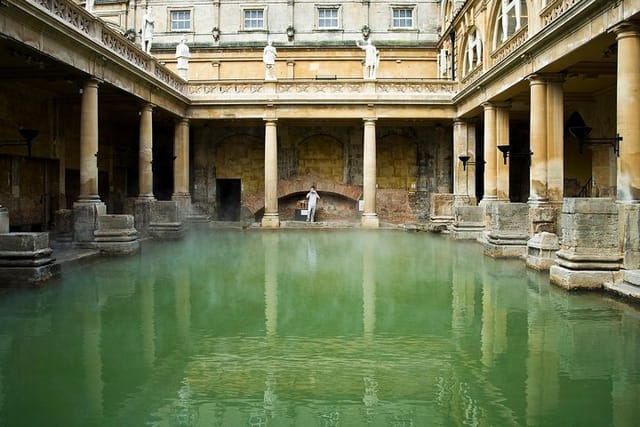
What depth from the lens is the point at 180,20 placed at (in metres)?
32.9

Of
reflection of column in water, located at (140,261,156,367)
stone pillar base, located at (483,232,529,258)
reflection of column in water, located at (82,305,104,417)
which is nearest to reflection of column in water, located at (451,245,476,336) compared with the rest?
stone pillar base, located at (483,232,529,258)

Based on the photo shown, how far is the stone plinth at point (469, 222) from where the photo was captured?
20.5m

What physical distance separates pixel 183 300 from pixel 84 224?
7.72m

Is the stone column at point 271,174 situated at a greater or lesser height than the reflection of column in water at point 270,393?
greater

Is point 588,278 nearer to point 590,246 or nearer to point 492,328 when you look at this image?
point 590,246

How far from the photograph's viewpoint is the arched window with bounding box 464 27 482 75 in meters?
22.3

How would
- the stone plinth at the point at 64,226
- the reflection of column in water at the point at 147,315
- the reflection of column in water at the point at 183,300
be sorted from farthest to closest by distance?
the stone plinth at the point at 64,226
the reflection of column in water at the point at 183,300
the reflection of column in water at the point at 147,315

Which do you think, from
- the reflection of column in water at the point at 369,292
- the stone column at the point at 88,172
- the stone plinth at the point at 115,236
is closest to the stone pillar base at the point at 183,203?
the stone column at the point at 88,172

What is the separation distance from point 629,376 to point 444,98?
21.6 meters

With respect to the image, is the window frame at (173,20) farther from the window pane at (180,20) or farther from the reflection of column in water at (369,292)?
the reflection of column in water at (369,292)

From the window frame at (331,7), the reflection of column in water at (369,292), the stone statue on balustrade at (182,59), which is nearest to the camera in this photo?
the reflection of column in water at (369,292)

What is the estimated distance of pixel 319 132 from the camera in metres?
31.0

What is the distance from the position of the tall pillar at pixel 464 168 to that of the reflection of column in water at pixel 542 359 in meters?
16.0

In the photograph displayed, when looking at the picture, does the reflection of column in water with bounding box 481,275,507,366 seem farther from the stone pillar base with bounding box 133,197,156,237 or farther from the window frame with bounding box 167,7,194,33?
the window frame with bounding box 167,7,194,33
